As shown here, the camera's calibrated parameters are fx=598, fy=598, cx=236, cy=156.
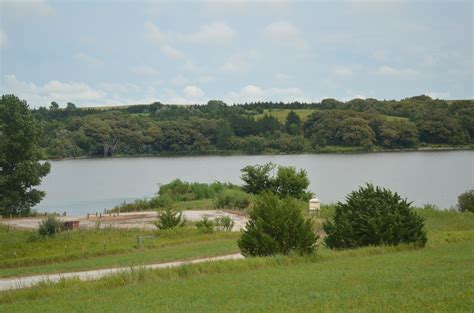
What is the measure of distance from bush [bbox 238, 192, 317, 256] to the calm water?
131ft

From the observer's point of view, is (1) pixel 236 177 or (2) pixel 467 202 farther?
(1) pixel 236 177

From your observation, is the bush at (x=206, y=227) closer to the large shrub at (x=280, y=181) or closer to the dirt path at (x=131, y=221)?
the dirt path at (x=131, y=221)

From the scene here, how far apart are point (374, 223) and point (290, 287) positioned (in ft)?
28.4

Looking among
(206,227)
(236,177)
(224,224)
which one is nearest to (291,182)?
(224,224)

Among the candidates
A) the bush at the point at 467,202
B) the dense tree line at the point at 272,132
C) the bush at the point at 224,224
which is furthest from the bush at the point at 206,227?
the dense tree line at the point at 272,132

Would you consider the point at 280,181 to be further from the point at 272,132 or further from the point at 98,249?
the point at 272,132

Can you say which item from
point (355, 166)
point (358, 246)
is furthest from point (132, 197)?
point (358, 246)

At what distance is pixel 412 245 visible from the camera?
19.8 meters

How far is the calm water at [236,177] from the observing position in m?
66.1

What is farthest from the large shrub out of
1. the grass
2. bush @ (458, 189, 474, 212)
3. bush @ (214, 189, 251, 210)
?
the grass

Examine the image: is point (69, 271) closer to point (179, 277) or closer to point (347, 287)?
point (179, 277)

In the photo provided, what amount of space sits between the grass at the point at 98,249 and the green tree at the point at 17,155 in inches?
823

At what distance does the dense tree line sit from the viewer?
12594cm

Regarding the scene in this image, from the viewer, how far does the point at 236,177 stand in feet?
295
